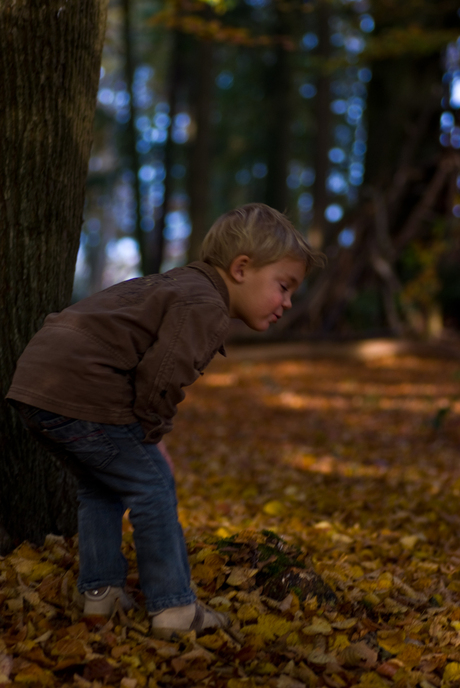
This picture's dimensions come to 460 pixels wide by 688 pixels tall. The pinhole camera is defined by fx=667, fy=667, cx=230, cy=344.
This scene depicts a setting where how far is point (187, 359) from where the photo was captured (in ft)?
7.00

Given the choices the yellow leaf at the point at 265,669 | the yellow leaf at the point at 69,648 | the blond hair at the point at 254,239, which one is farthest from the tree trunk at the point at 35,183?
the yellow leaf at the point at 265,669

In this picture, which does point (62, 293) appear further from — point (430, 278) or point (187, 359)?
point (430, 278)

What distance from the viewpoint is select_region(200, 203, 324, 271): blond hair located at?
2.42 metres

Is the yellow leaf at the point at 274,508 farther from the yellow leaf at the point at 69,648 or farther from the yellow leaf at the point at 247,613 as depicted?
the yellow leaf at the point at 69,648

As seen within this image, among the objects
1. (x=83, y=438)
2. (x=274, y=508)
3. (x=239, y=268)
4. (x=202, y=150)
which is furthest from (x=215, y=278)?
(x=202, y=150)

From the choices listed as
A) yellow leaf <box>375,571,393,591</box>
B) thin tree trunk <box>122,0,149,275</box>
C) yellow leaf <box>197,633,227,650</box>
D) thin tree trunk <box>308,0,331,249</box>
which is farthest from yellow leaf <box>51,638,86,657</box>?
thin tree trunk <box>308,0,331,249</box>

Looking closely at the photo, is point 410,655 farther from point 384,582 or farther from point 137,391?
point 137,391

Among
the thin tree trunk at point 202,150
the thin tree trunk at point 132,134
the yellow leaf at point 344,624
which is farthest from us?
the thin tree trunk at point 202,150

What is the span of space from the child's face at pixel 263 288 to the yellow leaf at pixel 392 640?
4.04ft

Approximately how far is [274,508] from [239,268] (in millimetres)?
2168

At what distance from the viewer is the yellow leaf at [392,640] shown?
95.0 inches

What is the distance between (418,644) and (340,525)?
4.77 feet

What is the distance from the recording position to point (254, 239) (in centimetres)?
242

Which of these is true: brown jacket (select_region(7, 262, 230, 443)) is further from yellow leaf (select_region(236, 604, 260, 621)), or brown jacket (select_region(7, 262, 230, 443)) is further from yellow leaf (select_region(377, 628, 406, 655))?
yellow leaf (select_region(377, 628, 406, 655))
